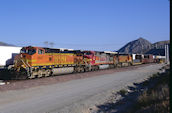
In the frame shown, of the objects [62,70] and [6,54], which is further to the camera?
[6,54]

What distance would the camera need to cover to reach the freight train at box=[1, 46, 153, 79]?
65.0 feet

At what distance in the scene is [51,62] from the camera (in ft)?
76.4

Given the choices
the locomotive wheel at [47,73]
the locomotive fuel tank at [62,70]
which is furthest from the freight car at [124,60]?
the locomotive wheel at [47,73]

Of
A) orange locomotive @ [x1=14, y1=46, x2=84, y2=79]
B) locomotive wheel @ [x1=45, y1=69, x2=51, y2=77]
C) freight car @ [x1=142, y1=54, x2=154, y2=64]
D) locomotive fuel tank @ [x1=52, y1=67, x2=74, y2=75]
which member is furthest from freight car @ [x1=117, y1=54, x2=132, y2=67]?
locomotive wheel @ [x1=45, y1=69, x2=51, y2=77]

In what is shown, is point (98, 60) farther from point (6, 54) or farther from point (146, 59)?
point (146, 59)

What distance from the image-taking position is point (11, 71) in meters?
19.9

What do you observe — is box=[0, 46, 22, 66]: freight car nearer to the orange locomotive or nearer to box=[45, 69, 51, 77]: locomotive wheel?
the orange locomotive

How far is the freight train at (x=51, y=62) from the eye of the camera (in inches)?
780

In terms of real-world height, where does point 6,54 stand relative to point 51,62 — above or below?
above

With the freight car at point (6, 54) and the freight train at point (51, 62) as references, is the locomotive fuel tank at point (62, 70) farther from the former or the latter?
the freight car at point (6, 54)

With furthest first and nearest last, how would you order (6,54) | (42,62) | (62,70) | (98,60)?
(98,60) < (6,54) < (62,70) < (42,62)

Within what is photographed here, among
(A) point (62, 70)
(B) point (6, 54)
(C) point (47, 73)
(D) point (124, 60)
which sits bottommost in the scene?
(C) point (47, 73)

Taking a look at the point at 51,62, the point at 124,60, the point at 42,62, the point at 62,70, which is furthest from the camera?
the point at 124,60

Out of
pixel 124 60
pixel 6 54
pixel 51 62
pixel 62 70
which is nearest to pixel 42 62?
pixel 51 62
